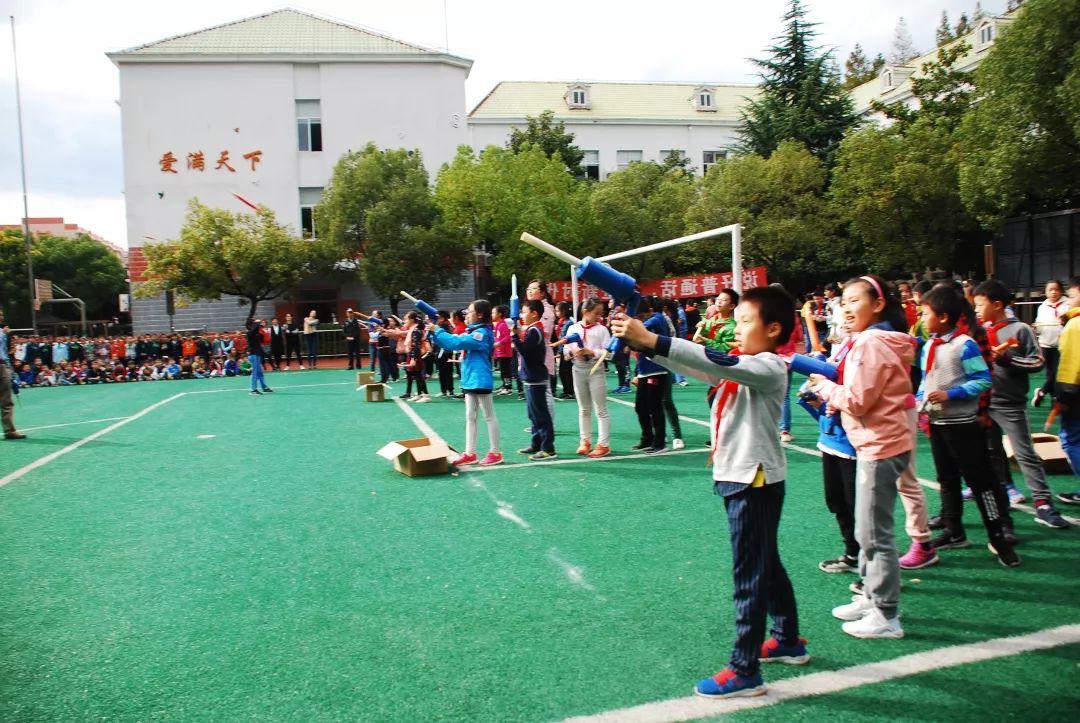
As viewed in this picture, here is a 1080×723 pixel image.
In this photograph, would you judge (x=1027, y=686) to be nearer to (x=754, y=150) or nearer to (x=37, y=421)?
(x=37, y=421)

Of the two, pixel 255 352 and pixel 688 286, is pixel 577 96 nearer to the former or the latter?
pixel 688 286

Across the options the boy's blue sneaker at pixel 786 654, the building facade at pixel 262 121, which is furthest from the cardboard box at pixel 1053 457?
the building facade at pixel 262 121

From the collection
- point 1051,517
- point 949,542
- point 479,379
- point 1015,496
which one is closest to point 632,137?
point 479,379

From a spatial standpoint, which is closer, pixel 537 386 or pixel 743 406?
pixel 743 406

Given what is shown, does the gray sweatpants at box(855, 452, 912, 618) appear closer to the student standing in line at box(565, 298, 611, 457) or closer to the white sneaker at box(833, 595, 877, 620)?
the white sneaker at box(833, 595, 877, 620)

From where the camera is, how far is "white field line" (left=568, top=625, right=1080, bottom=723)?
3.30 m

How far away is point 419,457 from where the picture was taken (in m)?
8.26

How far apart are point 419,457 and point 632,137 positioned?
4641cm

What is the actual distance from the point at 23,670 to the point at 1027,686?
4896mm

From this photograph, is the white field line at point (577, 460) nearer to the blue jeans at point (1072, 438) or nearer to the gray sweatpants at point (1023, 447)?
the gray sweatpants at point (1023, 447)

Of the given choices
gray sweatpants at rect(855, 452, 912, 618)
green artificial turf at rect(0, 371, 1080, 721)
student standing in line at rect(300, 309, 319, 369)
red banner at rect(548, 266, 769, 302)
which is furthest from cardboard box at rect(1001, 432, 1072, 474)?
student standing in line at rect(300, 309, 319, 369)

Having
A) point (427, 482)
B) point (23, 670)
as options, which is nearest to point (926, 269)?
point (427, 482)

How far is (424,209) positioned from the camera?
3134cm

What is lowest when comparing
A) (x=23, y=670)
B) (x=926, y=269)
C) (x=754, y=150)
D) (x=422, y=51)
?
(x=23, y=670)
